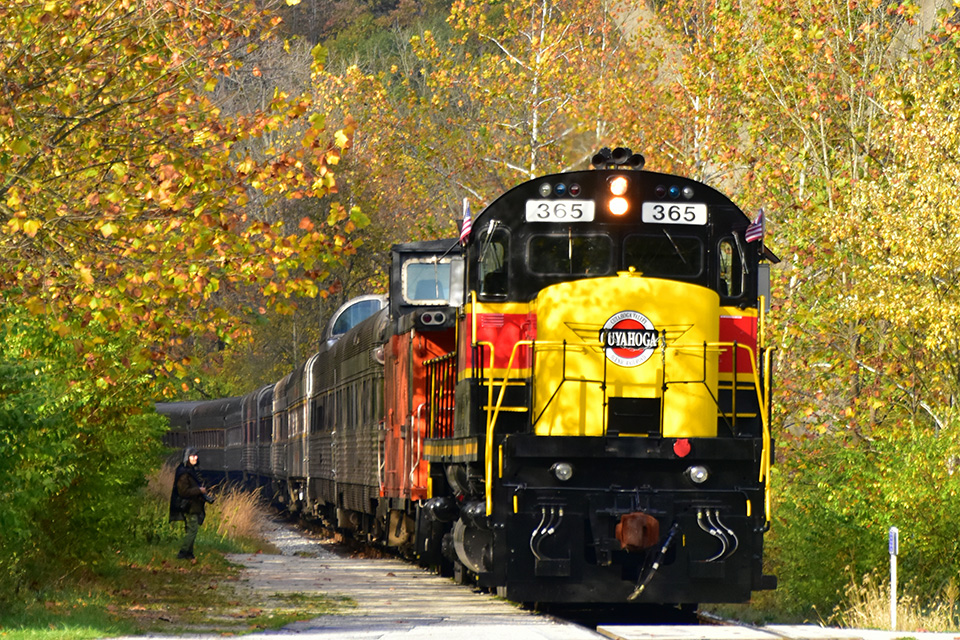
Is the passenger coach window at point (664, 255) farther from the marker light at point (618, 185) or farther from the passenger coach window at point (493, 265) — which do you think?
the passenger coach window at point (493, 265)

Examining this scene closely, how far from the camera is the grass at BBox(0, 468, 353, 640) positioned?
1106 centimetres

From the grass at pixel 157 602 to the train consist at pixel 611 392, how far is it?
6.49 ft

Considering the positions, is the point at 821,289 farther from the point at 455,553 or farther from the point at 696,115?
the point at 455,553

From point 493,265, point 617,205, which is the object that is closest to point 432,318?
point 493,265

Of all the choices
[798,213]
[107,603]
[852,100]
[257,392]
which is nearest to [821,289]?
[798,213]

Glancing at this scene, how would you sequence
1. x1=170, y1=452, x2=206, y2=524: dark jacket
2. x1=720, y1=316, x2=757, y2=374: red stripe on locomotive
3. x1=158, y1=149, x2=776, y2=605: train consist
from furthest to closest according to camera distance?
x1=170, y1=452, x2=206, y2=524: dark jacket
x1=720, y1=316, x2=757, y2=374: red stripe on locomotive
x1=158, y1=149, x2=776, y2=605: train consist

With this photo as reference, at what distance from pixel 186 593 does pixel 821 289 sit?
416 inches

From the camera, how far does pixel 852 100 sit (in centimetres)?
2083

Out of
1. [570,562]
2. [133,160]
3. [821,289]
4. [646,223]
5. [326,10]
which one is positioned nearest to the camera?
[570,562]

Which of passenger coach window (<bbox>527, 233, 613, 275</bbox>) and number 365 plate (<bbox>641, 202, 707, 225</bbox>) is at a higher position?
number 365 plate (<bbox>641, 202, 707, 225</bbox>)

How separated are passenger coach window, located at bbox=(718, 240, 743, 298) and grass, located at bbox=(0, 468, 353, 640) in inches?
183

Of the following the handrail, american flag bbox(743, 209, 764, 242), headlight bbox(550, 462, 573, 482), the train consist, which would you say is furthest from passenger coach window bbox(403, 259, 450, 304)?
headlight bbox(550, 462, 573, 482)

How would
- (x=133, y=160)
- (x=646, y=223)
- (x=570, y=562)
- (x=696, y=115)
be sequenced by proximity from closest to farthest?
(x=570, y=562) → (x=646, y=223) → (x=133, y=160) → (x=696, y=115)

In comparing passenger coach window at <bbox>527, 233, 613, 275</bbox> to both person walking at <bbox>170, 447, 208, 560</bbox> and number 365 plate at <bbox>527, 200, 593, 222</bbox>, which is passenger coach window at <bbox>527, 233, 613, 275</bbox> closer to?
number 365 plate at <bbox>527, 200, 593, 222</bbox>
